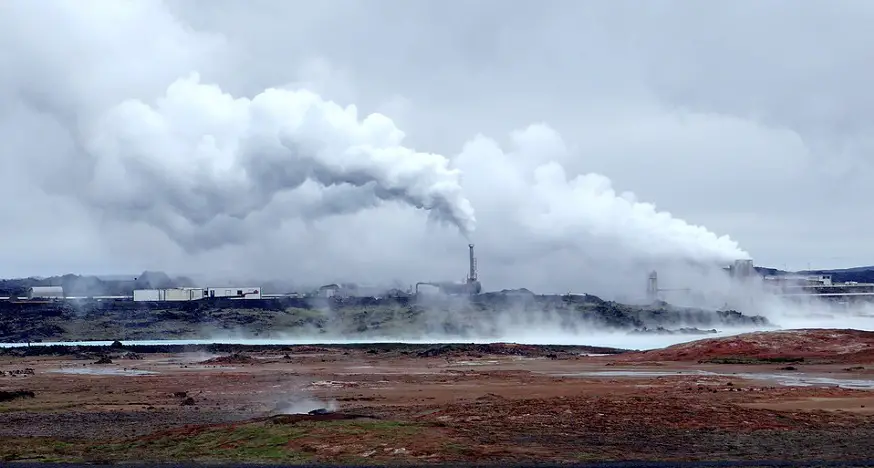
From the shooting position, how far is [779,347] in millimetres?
81375

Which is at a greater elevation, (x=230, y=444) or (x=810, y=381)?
(x=230, y=444)

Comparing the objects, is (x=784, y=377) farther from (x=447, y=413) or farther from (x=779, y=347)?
(x=447, y=413)

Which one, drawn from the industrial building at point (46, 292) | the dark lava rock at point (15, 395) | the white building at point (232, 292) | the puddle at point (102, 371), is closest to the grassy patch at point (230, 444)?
the dark lava rock at point (15, 395)

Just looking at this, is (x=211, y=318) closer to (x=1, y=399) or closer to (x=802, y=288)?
(x=1, y=399)

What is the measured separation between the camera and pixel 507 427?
33.9m

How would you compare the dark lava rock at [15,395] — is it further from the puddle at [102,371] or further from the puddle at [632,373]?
the puddle at [632,373]

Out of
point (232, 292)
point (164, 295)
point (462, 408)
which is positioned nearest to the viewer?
point (462, 408)

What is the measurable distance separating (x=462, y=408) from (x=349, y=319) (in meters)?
103

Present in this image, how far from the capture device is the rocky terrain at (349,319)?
133 m

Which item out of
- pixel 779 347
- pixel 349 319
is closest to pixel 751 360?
pixel 779 347

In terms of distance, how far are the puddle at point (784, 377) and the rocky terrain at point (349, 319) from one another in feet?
215

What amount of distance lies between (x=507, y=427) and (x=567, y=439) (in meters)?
3.33

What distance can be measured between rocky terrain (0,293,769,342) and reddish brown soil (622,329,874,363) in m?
46.5

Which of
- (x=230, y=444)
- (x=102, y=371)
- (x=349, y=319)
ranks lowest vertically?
(x=102, y=371)
